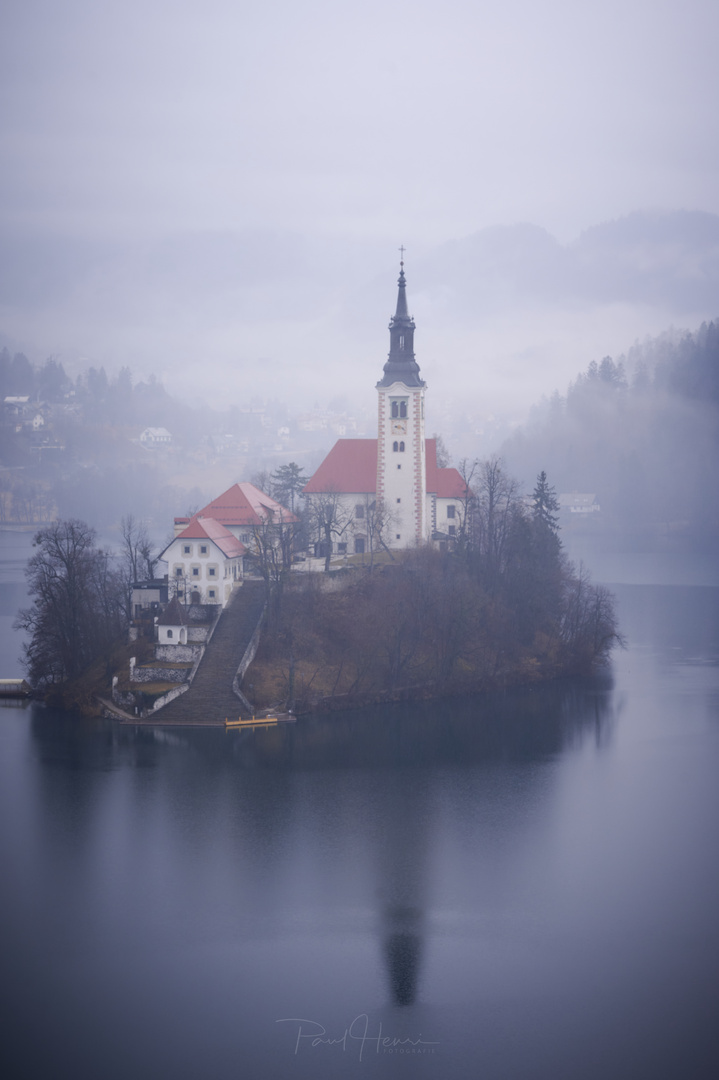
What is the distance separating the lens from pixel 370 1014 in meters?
19.2

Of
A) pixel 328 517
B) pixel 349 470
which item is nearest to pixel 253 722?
pixel 328 517

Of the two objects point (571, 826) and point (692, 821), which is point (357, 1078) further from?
point (692, 821)

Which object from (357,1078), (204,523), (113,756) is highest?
(204,523)

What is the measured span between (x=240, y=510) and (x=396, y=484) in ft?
31.4

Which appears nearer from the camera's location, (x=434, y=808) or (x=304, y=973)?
(x=304, y=973)

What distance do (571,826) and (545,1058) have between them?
1098 centimetres

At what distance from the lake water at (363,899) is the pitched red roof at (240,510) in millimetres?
13549

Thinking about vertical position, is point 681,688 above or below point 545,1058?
above

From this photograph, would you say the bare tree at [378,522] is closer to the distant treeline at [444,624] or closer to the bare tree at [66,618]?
the distant treeline at [444,624]

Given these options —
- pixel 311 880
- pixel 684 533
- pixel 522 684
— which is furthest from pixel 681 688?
pixel 684 533

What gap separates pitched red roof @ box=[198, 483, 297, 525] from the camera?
159 ft

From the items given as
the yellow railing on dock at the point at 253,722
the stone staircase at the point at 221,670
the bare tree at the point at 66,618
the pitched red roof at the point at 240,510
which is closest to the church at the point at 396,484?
the pitched red roof at the point at 240,510

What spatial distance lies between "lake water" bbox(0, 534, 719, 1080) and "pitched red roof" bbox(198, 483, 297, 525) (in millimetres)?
13549

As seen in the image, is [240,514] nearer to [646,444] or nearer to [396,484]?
[396,484]
